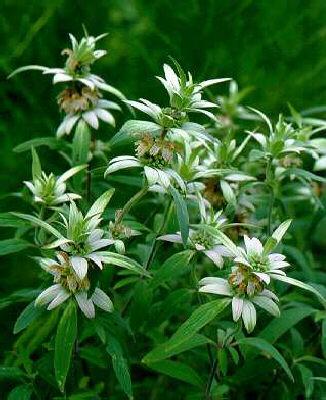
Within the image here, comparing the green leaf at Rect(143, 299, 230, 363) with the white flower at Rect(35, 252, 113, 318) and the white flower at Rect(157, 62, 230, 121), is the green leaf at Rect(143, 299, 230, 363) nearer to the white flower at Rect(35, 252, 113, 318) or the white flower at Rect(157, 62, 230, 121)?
the white flower at Rect(35, 252, 113, 318)

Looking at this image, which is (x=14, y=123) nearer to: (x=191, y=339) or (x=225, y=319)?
(x=225, y=319)

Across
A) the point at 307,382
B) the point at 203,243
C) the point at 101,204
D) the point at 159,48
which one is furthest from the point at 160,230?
the point at 159,48

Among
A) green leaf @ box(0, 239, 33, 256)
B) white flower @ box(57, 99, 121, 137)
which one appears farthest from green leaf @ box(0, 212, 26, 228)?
white flower @ box(57, 99, 121, 137)

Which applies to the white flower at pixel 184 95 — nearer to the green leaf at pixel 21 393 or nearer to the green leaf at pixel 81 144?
the green leaf at pixel 81 144

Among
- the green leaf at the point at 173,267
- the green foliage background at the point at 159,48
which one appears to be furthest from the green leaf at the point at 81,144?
the green foliage background at the point at 159,48

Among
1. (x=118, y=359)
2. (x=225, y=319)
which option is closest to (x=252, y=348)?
(x=225, y=319)

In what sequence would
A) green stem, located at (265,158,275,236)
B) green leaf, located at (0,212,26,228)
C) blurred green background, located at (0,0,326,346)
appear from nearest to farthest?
green leaf, located at (0,212,26,228), green stem, located at (265,158,275,236), blurred green background, located at (0,0,326,346)
